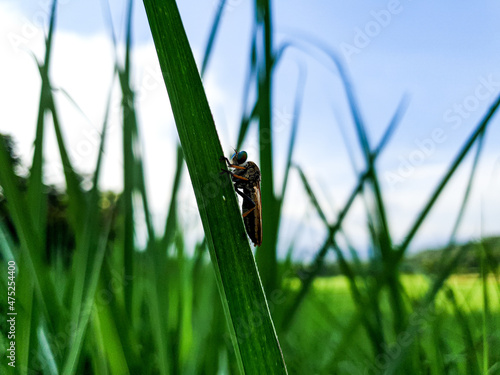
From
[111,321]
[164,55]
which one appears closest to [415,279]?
[111,321]

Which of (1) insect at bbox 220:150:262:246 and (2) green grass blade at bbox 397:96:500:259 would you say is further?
(1) insect at bbox 220:150:262:246

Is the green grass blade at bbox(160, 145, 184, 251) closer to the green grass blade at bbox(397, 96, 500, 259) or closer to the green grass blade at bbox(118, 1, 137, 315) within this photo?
the green grass blade at bbox(118, 1, 137, 315)

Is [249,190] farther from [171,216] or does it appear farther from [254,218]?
[171,216]

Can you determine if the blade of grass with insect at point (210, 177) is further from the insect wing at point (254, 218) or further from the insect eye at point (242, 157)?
the insect eye at point (242, 157)

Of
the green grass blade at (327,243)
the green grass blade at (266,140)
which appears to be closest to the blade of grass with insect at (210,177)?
the green grass blade at (266,140)

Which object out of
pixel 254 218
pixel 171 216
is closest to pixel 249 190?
pixel 254 218

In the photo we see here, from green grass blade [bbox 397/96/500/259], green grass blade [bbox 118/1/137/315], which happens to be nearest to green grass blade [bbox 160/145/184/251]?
green grass blade [bbox 118/1/137/315]

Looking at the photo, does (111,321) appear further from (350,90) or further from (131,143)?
(350,90)

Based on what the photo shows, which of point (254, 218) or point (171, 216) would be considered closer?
point (171, 216)
